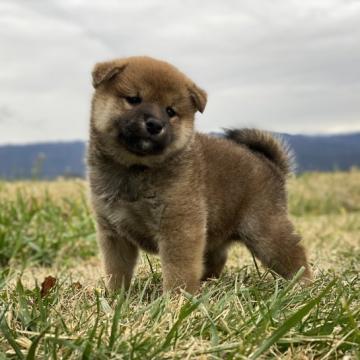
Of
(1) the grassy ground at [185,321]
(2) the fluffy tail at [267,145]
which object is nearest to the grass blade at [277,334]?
(1) the grassy ground at [185,321]

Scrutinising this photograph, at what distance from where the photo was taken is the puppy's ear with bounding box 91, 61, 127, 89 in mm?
3690

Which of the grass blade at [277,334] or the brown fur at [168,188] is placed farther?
the brown fur at [168,188]

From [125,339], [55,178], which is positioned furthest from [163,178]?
[55,178]

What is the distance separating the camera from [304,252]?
4289 millimetres

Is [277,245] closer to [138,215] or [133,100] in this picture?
[138,215]

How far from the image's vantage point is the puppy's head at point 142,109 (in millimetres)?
3518

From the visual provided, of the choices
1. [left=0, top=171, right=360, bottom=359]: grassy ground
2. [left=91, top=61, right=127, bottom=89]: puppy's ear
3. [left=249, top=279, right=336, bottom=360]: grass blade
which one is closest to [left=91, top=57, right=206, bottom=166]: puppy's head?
[left=91, top=61, right=127, bottom=89]: puppy's ear

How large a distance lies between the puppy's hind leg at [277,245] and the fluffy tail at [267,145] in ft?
1.84

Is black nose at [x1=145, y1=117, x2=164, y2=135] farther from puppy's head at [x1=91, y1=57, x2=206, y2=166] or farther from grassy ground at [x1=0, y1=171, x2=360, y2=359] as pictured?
grassy ground at [x1=0, y1=171, x2=360, y2=359]

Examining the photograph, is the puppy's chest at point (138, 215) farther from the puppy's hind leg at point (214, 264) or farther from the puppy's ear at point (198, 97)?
the puppy's hind leg at point (214, 264)

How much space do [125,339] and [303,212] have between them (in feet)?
28.2

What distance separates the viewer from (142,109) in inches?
138

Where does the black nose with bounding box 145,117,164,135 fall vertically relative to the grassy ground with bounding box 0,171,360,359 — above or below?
above

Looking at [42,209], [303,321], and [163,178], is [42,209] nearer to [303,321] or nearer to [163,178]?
[163,178]
